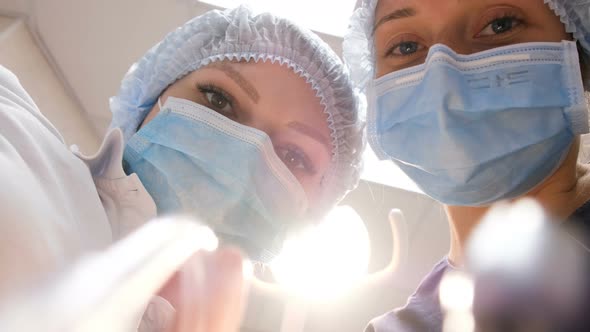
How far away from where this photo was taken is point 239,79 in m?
1.01

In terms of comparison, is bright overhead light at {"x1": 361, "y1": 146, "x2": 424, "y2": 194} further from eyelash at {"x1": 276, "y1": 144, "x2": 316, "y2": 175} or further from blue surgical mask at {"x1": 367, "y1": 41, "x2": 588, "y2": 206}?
blue surgical mask at {"x1": 367, "y1": 41, "x2": 588, "y2": 206}

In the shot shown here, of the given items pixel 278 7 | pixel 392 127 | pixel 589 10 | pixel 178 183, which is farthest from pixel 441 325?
pixel 278 7

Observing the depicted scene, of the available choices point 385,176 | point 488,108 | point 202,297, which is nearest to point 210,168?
point 202,297

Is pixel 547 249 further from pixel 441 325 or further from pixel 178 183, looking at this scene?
pixel 178 183

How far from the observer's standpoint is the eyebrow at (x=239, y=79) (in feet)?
3.28

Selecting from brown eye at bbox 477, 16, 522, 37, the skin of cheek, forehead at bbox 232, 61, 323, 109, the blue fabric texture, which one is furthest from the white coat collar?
brown eye at bbox 477, 16, 522, 37

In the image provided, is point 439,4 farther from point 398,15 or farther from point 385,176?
point 385,176

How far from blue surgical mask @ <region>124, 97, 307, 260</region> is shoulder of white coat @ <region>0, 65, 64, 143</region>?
24 cm

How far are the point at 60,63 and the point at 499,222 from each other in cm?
175

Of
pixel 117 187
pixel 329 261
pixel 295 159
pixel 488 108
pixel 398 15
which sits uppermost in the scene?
pixel 398 15

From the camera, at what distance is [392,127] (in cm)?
100

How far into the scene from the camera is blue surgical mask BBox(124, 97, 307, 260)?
35.3 inches

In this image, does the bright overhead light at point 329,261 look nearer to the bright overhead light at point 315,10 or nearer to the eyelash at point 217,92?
the eyelash at point 217,92

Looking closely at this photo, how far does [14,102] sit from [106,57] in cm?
120
